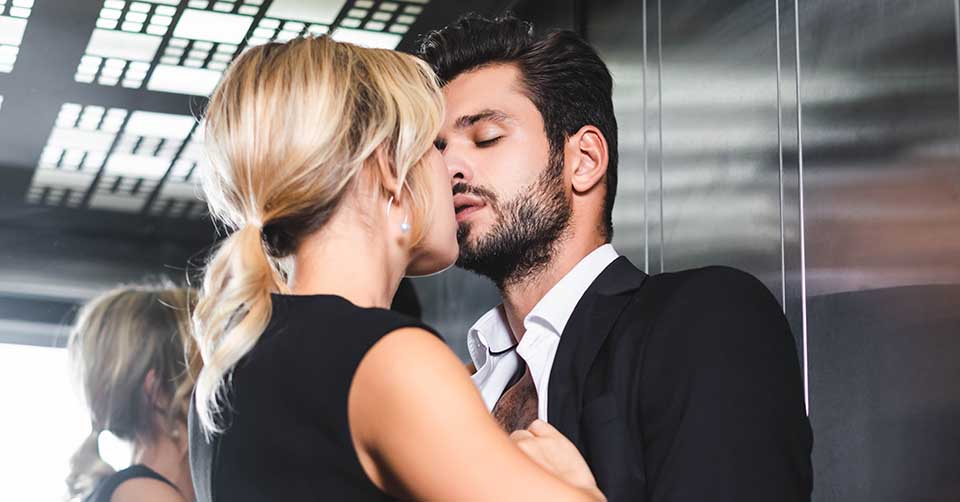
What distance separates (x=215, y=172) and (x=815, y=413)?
1.22 m

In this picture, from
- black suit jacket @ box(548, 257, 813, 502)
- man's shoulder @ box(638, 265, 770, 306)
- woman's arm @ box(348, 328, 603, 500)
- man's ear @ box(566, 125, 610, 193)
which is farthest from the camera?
man's ear @ box(566, 125, 610, 193)

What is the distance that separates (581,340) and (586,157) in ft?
1.94

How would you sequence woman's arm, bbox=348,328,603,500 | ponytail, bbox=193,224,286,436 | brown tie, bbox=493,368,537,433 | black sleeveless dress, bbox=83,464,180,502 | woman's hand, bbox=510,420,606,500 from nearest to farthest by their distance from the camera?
1. woman's arm, bbox=348,328,603,500
2. ponytail, bbox=193,224,286,436
3. woman's hand, bbox=510,420,606,500
4. brown tie, bbox=493,368,537,433
5. black sleeveless dress, bbox=83,464,180,502

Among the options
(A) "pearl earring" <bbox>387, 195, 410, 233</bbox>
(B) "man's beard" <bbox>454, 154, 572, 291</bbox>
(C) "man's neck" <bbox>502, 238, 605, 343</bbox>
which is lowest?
(C) "man's neck" <bbox>502, 238, 605, 343</bbox>

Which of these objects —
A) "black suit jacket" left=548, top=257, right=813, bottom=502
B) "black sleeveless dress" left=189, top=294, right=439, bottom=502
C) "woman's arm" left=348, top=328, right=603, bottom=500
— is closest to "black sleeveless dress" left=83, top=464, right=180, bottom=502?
"black suit jacket" left=548, top=257, right=813, bottom=502

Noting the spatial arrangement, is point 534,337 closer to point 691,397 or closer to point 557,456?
point 691,397

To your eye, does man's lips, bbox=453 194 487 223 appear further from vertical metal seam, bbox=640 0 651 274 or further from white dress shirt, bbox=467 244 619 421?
vertical metal seam, bbox=640 0 651 274

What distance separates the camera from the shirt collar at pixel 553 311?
2.12 m

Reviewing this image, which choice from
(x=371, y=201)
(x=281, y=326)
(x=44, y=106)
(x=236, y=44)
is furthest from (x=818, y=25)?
(x=44, y=106)

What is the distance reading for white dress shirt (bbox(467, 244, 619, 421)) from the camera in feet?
6.81

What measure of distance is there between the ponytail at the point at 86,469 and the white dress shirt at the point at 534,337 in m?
1.63

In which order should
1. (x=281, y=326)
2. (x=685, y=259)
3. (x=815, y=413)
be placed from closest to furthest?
1. (x=281, y=326)
2. (x=815, y=413)
3. (x=685, y=259)

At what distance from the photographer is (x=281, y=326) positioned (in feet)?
4.58

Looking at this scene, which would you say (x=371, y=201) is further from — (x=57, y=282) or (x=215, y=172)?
(x=57, y=282)
